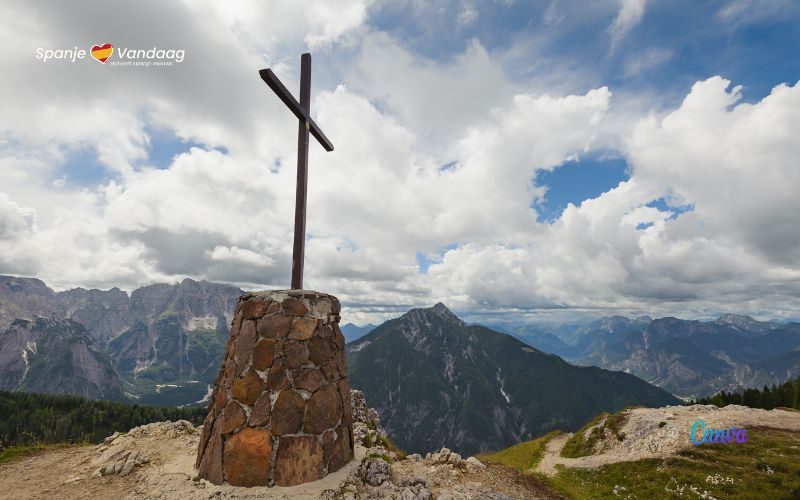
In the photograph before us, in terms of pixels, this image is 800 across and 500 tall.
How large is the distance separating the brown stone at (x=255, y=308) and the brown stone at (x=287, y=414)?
3426 millimetres

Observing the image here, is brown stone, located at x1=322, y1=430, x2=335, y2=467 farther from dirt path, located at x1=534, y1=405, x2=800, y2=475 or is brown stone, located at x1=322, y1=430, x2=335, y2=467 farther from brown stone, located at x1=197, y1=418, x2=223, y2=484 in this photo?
dirt path, located at x1=534, y1=405, x2=800, y2=475

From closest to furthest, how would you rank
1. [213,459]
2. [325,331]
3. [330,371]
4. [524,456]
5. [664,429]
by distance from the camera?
[213,459] → [330,371] → [325,331] → [664,429] → [524,456]

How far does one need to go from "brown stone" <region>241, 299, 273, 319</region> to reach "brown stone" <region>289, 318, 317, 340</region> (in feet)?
4.67

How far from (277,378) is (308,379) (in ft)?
4.09

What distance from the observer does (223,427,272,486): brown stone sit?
1365 centimetres

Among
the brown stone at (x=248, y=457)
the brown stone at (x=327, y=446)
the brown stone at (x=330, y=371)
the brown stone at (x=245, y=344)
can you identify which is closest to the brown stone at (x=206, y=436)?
the brown stone at (x=248, y=457)

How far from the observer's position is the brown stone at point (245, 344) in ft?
50.2

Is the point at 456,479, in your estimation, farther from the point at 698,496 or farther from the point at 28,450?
the point at 28,450

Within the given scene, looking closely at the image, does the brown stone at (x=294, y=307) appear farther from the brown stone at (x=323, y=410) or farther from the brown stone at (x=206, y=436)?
the brown stone at (x=206, y=436)

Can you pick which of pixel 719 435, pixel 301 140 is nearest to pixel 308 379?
pixel 301 140

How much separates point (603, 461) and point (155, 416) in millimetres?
162694

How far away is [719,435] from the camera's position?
1344 inches

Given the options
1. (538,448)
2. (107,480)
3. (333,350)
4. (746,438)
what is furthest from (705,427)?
(107,480)

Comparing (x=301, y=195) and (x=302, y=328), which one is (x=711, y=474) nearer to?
(x=302, y=328)
